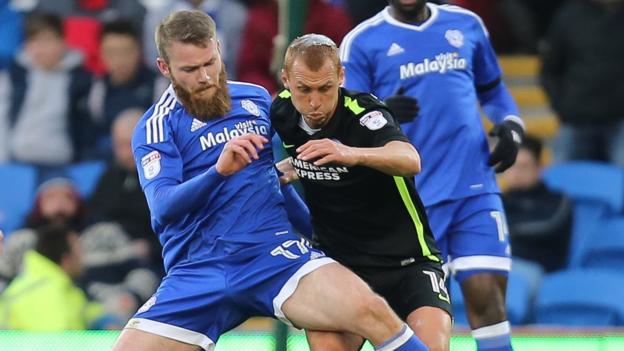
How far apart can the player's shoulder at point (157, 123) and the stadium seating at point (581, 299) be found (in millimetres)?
4044

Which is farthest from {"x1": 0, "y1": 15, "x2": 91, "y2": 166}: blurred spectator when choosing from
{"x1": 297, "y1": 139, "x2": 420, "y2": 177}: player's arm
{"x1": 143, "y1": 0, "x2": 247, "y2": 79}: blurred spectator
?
{"x1": 297, "y1": 139, "x2": 420, "y2": 177}: player's arm

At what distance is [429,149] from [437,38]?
0.48 metres

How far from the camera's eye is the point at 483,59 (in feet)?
23.8

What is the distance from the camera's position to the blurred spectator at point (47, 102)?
35.6ft

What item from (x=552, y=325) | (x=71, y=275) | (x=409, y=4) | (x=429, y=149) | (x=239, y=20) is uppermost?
(x=409, y=4)

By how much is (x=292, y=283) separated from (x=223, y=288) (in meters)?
0.27

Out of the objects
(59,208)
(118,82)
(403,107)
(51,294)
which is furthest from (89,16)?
(403,107)

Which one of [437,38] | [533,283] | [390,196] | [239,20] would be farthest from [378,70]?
[239,20]

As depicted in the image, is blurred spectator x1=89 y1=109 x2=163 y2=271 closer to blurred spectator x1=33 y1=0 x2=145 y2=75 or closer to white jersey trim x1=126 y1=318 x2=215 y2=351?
blurred spectator x1=33 y1=0 x2=145 y2=75

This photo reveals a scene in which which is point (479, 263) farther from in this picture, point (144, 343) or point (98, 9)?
point (98, 9)

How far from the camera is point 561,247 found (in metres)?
10.2

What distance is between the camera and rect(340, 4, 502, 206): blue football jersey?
7.07 m

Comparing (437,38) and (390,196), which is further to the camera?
(437,38)

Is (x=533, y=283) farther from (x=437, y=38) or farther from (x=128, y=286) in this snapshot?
(x=437, y=38)
